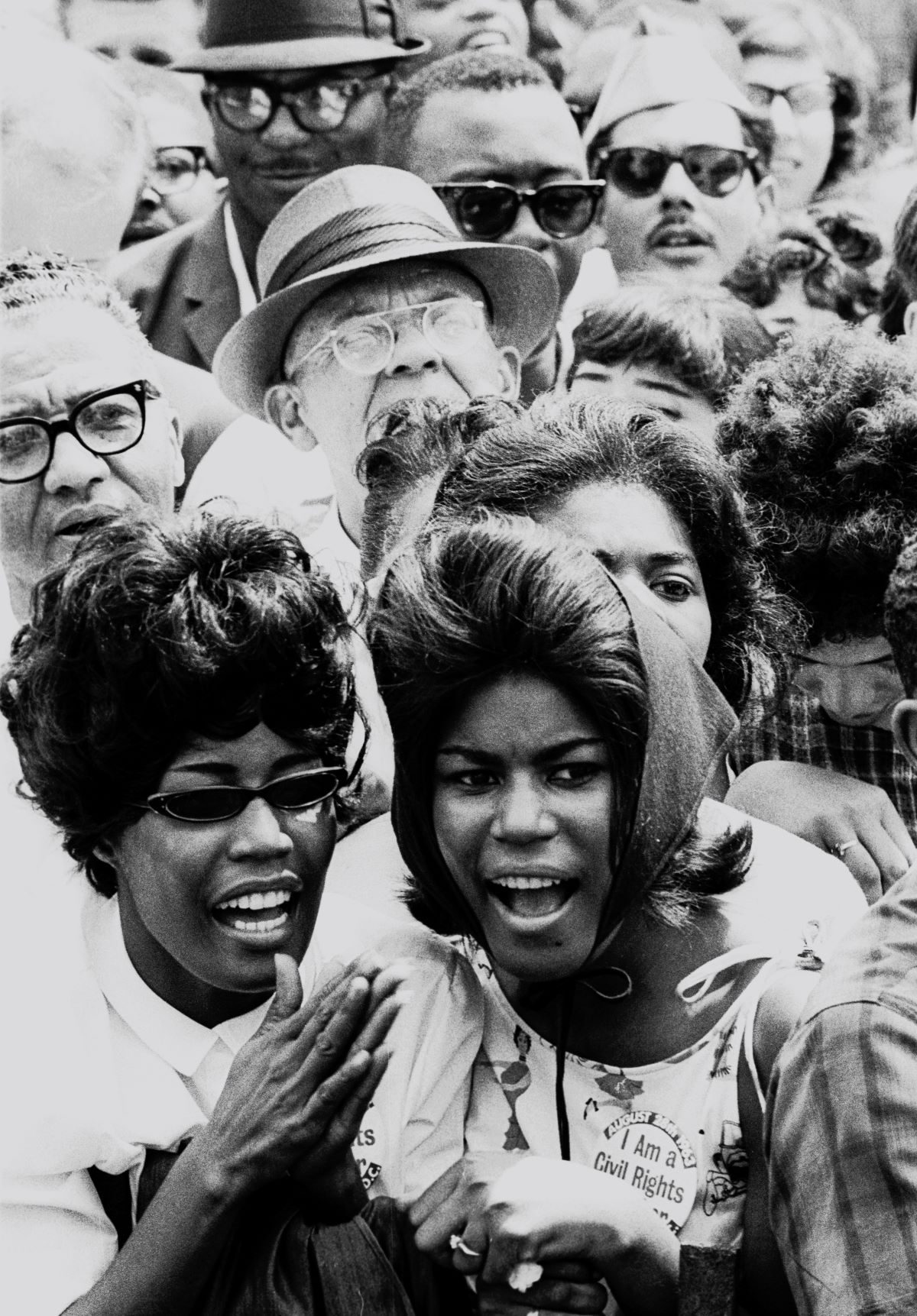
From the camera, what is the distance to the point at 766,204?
5293 millimetres

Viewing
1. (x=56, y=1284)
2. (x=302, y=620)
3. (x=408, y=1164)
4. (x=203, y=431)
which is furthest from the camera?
(x=203, y=431)

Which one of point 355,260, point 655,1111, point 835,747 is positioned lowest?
point 835,747

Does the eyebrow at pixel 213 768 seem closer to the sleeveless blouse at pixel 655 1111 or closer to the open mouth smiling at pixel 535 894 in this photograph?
the open mouth smiling at pixel 535 894

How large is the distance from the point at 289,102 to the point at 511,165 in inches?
24.4

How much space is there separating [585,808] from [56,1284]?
2.81ft

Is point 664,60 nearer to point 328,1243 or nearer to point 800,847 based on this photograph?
point 800,847

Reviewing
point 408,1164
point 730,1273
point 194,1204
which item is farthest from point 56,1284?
point 730,1273

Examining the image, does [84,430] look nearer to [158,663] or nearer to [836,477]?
[158,663]

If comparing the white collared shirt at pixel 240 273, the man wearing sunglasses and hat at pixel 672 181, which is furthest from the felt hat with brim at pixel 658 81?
the white collared shirt at pixel 240 273

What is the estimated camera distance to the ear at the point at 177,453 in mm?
3436

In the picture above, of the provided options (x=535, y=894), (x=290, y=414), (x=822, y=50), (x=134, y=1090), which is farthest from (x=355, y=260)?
(x=822, y=50)

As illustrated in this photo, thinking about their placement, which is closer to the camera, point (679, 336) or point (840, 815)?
point (840, 815)

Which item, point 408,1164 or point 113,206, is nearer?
point 408,1164

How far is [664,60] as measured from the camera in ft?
16.9
